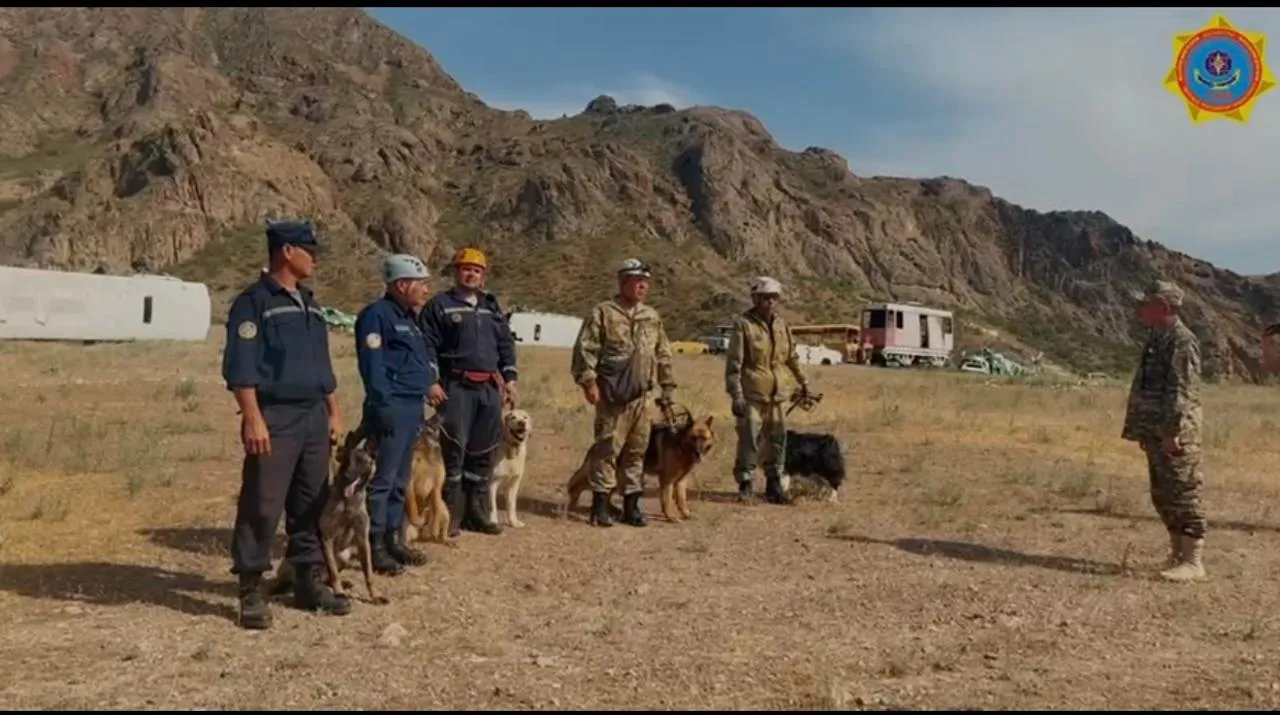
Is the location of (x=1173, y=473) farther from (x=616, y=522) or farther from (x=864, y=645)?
(x=616, y=522)

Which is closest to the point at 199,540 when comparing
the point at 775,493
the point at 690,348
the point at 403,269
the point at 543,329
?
→ the point at 403,269

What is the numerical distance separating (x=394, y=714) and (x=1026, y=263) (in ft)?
446

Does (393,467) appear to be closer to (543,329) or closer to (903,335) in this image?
(543,329)

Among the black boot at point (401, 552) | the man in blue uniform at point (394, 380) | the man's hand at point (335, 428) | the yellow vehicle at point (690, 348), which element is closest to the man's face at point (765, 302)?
the man in blue uniform at point (394, 380)

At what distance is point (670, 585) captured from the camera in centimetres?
651

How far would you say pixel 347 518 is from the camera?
587cm

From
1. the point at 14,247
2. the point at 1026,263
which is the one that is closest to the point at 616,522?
the point at 14,247

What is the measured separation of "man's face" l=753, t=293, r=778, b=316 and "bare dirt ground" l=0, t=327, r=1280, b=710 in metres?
1.74

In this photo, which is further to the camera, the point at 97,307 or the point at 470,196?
the point at 470,196

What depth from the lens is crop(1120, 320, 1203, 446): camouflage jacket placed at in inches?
270

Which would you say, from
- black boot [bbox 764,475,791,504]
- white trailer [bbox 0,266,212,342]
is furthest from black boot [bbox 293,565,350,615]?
white trailer [bbox 0,266,212,342]

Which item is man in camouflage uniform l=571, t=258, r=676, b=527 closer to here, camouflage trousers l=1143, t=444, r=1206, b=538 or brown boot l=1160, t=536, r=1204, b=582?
camouflage trousers l=1143, t=444, r=1206, b=538

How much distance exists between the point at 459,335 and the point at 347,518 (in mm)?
1906

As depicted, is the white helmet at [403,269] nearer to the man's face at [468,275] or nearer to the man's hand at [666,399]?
the man's face at [468,275]
